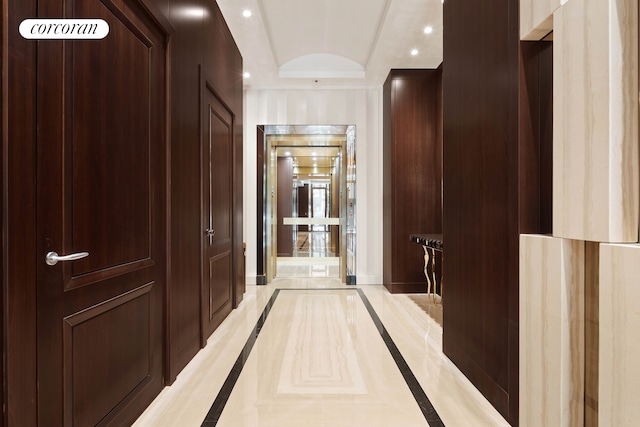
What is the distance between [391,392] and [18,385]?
1.85 meters

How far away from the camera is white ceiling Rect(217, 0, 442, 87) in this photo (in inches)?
149

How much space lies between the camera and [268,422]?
1.96m

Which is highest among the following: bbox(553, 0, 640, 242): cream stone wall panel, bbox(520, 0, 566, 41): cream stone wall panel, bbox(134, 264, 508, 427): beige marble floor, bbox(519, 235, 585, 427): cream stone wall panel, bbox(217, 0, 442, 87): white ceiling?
bbox(217, 0, 442, 87): white ceiling

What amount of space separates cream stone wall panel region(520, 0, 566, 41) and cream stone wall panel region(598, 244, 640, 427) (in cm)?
104

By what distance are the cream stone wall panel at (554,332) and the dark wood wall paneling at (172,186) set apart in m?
2.01

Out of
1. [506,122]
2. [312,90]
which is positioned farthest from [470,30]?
[312,90]

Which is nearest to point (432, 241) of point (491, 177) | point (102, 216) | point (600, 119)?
point (491, 177)

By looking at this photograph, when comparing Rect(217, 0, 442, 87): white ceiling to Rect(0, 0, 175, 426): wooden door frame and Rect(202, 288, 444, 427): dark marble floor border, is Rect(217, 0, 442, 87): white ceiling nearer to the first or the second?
Rect(0, 0, 175, 426): wooden door frame

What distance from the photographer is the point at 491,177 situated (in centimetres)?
215

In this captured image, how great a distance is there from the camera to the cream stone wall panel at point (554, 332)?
1.58 m

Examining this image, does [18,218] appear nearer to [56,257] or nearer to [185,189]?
[56,257]

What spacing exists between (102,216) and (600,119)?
204 centimetres

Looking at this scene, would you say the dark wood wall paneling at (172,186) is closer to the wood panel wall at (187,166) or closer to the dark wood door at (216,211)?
the wood panel wall at (187,166)

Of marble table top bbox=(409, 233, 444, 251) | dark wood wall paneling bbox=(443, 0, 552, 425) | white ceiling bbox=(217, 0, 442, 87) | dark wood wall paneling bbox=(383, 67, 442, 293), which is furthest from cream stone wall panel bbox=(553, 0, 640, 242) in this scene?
dark wood wall paneling bbox=(383, 67, 442, 293)
